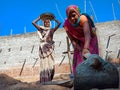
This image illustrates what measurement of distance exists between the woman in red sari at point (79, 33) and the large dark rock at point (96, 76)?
66 centimetres

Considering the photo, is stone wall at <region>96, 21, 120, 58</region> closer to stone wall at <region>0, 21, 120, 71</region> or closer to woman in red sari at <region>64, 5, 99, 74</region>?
stone wall at <region>0, 21, 120, 71</region>

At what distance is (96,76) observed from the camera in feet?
11.6

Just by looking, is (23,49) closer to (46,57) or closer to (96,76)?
(46,57)

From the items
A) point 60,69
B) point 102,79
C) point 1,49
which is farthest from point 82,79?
point 1,49

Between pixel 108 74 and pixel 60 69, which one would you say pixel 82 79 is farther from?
pixel 60 69

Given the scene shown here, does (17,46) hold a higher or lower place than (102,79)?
higher

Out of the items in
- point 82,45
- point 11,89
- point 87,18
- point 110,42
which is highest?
point 110,42

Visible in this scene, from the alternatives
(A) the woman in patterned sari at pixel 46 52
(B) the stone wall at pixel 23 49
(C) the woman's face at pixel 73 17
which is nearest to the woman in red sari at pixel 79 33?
(C) the woman's face at pixel 73 17

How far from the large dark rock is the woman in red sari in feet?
2.16

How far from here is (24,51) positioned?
32.0 metres

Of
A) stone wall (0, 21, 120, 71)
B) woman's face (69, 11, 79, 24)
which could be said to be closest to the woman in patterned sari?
woman's face (69, 11, 79, 24)

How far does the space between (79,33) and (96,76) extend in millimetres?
1090

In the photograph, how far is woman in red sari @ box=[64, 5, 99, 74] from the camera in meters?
4.33

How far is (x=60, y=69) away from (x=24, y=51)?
5.45 metres
